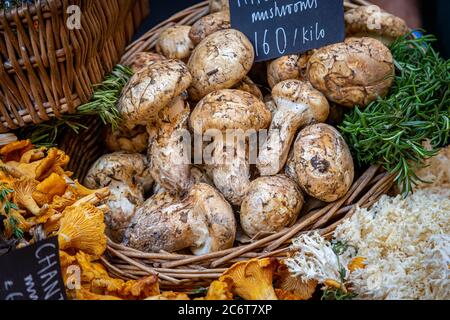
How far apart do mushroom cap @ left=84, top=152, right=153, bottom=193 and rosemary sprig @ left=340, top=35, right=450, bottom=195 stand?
899 mm

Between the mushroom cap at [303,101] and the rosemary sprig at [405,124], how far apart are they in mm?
116

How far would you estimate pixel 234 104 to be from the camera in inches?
79.4

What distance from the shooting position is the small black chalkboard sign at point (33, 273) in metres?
1.44

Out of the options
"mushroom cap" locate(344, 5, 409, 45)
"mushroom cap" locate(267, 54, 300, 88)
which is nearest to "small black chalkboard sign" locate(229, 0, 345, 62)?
"mushroom cap" locate(267, 54, 300, 88)

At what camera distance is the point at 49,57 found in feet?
6.08

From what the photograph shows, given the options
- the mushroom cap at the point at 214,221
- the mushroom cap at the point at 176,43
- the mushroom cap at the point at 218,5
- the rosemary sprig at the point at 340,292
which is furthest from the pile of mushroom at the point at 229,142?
the rosemary sprig at the point at 340,292

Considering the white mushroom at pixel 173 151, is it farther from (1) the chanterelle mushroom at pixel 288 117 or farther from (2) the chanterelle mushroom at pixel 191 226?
(1) the chanterelle mushroom at pixel 288 117

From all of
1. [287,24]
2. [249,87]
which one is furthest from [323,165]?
[287,24]

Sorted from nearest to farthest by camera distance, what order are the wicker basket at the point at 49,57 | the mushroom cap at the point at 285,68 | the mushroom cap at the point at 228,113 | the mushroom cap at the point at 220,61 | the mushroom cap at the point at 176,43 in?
the wicker basket at the point at 49,57, the mushroom cap at the point at 228,113, the mushroom cap at the point at 220,61, the mushroom cap at the point at 285,68, the mushroom cap at the point at 176,43

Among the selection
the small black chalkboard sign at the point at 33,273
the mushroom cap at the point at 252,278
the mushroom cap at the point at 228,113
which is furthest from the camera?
the mushroom cap at the point at 228,113

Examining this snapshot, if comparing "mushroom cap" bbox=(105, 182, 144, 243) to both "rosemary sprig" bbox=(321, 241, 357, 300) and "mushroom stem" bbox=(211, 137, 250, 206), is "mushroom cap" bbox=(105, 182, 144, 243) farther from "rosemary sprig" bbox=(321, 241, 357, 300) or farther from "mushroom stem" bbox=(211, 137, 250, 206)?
"rosemary sprig" bbox=(321, 241, 357, 300)

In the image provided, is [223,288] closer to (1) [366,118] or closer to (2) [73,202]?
(2) [73,202]

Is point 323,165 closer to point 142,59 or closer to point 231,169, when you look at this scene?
point 231,169
